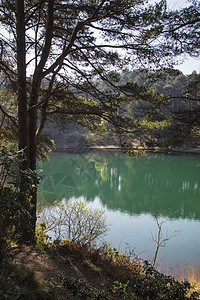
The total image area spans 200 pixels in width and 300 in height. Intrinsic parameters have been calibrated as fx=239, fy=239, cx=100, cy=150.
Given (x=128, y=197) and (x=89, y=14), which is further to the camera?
(x=128, y=197)

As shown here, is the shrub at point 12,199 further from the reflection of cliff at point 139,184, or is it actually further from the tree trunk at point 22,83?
the reflection of cliff at point 139,184

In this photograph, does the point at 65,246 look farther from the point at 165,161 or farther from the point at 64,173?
the point at 165,161

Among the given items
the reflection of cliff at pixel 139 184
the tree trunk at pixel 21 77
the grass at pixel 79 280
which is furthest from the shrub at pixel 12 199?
the reflection of cliff at pixel 139 184

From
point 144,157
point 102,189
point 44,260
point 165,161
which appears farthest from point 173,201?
point 144,157

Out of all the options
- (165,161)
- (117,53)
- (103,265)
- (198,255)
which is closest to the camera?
(103,265)

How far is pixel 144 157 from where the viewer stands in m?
31.7

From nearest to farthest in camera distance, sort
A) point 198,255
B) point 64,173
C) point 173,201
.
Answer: point 198,255 → point 173,201 → point 64,173

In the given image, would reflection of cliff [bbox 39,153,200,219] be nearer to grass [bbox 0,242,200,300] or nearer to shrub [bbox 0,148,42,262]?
grass [bbox 0,242,200,300]

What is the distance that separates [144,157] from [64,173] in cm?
1429

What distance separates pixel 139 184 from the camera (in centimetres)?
1819

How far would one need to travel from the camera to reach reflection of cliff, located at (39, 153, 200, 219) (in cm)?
1254

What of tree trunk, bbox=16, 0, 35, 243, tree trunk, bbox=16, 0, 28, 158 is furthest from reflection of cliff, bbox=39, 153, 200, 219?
tree trunk, bbox=16, 0, 28, 158

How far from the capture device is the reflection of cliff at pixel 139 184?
12539mm

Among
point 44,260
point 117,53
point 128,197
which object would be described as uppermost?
point 117,53
